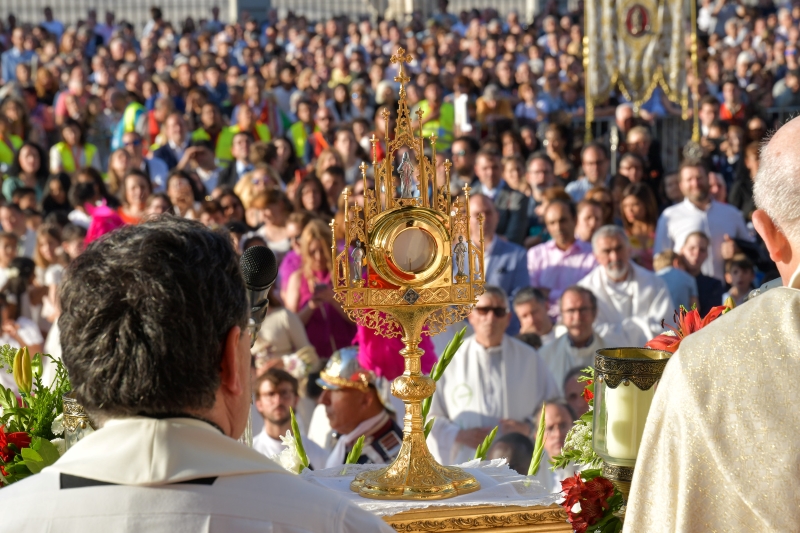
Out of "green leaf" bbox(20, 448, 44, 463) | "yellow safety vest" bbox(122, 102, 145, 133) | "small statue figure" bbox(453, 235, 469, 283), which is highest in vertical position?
"yellow safety vest" bbox(122, 102, 145, 133)

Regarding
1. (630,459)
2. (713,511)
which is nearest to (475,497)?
(630,459)

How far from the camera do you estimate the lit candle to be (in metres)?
2.36

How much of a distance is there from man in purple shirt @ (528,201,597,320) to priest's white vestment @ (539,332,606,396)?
0.99m

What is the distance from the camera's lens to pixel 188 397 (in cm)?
154

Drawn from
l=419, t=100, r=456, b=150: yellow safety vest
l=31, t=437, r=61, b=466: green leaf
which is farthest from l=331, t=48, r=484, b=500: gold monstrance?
l=419, t=100, r=456, b=150: yellow safety vest

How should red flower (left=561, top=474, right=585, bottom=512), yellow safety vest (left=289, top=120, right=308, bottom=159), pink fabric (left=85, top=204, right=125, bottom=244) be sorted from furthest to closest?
1. yellow safety vest (left=289, top=120, right=308, bottom=159)
2. pink fabric (left=85, top=204, right=125, bottom=244)
3. red flower (left=561, top=474, right=585, bottom=512)

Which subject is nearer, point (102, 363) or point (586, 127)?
point (102, 363)

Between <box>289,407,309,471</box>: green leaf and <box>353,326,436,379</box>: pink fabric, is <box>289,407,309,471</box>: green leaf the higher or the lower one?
the higher one

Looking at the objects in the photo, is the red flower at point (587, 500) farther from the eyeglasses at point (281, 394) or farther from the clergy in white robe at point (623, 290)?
the clergy in white robe at point (623, 290)

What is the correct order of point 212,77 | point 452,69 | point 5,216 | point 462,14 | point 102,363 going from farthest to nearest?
point 462,14, point 452,69, point 212,77, point 5,216, point 102,363

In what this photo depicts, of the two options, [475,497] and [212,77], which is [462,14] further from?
[475,497]

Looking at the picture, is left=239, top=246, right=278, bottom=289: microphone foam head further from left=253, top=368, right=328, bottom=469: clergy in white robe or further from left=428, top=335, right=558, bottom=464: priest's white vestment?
left=428, top=335, right=558, bottom=464: priest's white vestment

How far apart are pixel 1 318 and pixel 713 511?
600 cm

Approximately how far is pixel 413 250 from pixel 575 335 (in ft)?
13.6
